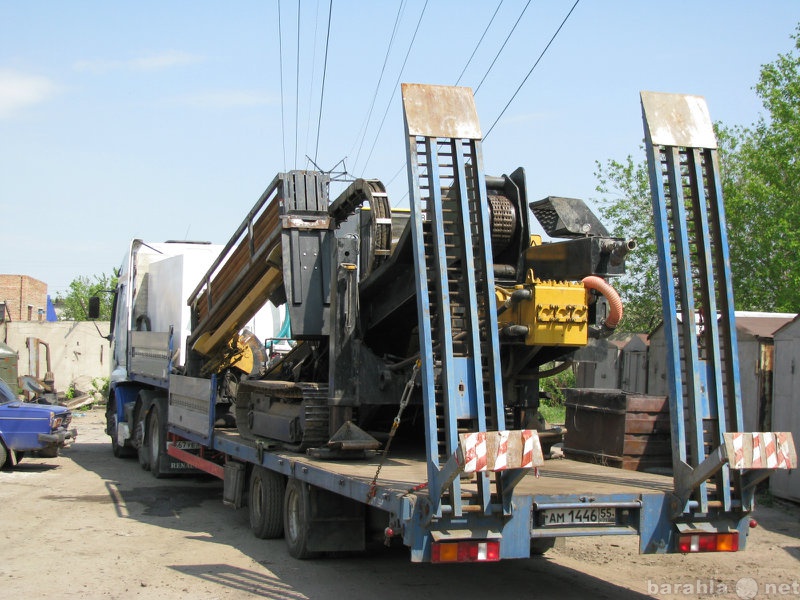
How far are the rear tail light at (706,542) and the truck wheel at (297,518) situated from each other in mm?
3464

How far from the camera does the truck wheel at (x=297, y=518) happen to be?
8.70 meters

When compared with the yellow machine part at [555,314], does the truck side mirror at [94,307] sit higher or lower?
higher

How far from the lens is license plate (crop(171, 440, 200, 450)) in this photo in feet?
43.9

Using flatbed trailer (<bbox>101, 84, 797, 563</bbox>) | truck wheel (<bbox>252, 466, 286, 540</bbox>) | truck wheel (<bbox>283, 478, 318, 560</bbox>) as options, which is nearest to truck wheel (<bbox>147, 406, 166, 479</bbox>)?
flatbed trailer (<bbox>101, 84, 797, 563</bbox>)

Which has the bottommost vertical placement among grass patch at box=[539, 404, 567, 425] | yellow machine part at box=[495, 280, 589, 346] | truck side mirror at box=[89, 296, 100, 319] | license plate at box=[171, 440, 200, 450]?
license plate at box=[171, 440, 200, 450]

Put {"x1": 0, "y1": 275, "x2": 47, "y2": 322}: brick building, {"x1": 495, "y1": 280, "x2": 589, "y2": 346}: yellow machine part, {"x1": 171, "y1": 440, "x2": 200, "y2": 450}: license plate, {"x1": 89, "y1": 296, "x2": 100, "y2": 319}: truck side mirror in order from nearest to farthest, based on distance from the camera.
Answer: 1. {"x1": 495, "y1": 280, "x2": 589, "y2": 346}: yellow machine part
2. {"x1": 171, "y1": 440, "x2": 200, "y2": 450}: license plate
3. {"x1": 89, "y1": 296, "x2": 100, "y2": 319}: truck side mirror
4. {"x1": 0, "y1": 275, "x2": 47, "y2": 322}: brick building

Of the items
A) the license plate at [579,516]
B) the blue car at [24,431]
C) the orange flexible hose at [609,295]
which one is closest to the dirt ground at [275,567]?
the license plate at [579,516]

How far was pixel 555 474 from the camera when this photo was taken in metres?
8.09

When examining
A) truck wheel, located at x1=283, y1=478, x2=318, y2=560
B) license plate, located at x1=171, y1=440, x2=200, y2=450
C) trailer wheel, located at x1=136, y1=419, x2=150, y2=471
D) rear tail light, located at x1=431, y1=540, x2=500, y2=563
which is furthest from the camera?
trailer wheel, located at x1=136, y1=419, x2=150, y2=471

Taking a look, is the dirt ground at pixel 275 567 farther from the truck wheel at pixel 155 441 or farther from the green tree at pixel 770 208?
the green tree at pixel 770 208

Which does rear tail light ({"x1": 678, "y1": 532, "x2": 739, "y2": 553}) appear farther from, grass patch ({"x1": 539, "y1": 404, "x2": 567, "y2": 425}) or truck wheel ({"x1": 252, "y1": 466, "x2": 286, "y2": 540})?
grass patch ({"x1": 539, "y1": 404, "x2": 567, "y2": 425})
